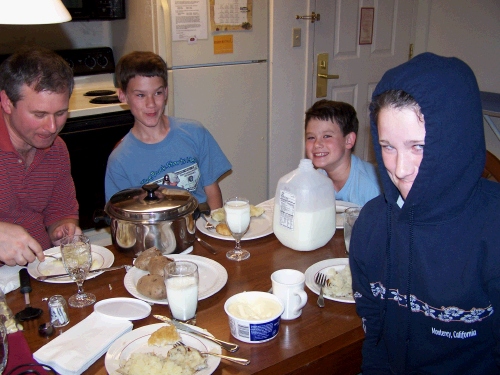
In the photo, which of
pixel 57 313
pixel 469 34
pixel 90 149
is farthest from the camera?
pixel 469 34

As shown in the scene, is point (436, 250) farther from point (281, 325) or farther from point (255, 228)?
point (255, 228)

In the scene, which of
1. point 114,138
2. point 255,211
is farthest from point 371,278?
point 114,138

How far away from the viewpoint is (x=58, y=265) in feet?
4.87

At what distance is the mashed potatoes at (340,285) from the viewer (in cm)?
132

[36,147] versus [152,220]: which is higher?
[36,147]

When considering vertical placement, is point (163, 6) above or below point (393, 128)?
above

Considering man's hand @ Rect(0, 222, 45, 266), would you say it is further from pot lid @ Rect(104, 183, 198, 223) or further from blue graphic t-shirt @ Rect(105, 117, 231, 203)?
blue graphic t-shirt @ Rect(105, 117, 231, 203)

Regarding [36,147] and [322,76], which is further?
[322,76]

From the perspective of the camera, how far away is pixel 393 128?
103 centimetres

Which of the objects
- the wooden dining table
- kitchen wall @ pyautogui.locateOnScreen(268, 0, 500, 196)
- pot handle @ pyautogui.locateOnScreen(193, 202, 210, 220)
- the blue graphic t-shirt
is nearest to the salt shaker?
the wooden dining table

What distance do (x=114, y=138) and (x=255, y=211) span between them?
52.2 inches

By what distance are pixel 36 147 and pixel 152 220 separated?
2.04ft

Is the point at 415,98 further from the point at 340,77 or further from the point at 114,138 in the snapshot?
the point at 340,77

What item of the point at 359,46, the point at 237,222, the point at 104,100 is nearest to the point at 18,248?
the point at 237,222
